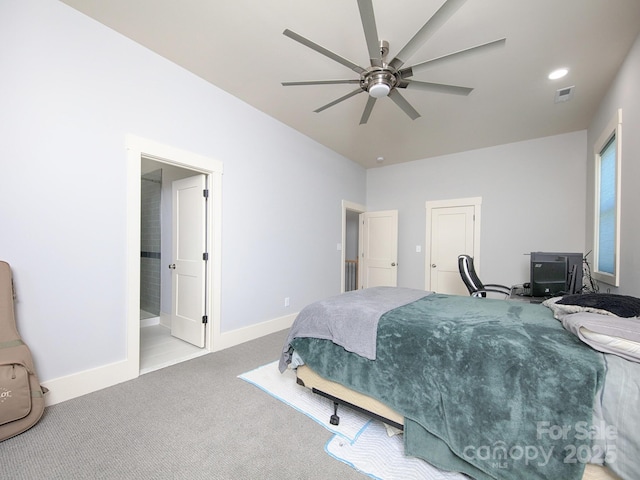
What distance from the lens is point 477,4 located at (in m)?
1.88

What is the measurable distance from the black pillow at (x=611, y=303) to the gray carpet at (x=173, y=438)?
1.60 metres

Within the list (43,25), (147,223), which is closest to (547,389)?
(43,25)

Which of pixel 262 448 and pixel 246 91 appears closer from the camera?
pixel 262 448

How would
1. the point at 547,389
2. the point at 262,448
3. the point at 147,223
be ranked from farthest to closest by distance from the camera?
the point at 147,223, the point at 262,448, the point at 547,389

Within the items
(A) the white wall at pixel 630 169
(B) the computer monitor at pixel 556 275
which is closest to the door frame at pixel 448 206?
(B) the computer monitor at pixel 556 275

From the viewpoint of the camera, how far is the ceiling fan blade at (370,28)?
1398mm

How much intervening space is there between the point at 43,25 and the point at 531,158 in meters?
5.71

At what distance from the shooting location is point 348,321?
5.93 feet

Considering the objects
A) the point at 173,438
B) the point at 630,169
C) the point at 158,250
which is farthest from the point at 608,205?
the point at 158,250

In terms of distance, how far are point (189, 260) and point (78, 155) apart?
149cm

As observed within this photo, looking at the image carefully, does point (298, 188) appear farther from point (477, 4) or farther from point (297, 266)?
point (477, 4)

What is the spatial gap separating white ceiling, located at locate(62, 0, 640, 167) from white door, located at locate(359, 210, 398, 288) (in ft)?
7.21

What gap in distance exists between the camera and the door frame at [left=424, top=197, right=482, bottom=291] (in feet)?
15.1

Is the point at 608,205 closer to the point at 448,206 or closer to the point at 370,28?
the point at 448,206
